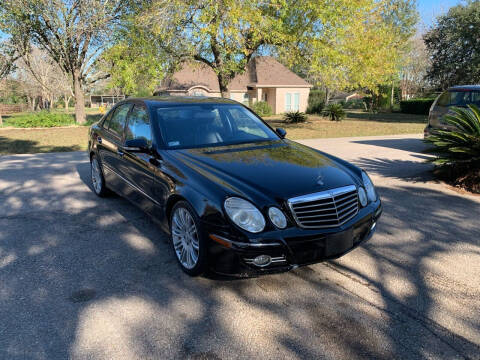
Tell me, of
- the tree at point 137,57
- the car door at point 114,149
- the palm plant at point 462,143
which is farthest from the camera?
the tree at point 137,57

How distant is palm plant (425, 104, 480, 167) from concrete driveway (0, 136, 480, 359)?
1.93m

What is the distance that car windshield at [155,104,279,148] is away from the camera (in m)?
4.24

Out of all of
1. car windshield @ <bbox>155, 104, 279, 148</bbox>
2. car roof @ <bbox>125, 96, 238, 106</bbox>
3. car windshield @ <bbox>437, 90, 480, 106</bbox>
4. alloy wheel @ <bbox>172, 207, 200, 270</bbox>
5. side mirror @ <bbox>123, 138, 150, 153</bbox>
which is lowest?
alloy wheel @ <bbox>172, 207, 200, 270</bbox>

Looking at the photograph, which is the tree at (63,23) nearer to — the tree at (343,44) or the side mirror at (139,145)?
the tree at (343,44)

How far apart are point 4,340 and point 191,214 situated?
163 cm

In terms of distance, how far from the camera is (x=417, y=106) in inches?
1313

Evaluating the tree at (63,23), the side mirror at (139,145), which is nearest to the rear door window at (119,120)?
the side mirror at (139,145)

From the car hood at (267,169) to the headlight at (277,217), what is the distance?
13 cm

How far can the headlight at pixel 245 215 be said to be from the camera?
2980 millimetres

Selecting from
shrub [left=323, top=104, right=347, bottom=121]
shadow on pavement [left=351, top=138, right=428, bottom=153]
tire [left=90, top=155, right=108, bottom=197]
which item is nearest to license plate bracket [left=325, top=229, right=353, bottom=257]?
tire [left=90, top=155, right=108, bottom=197]

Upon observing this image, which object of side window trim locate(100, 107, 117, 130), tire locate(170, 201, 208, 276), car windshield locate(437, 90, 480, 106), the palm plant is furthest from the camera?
car windshield locate(437, 90, 480, 106)

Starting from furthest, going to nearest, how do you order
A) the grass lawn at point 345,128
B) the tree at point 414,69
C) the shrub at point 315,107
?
the tree at point 414,69
the shrub at point 315,107
the grass lawn at point 345,128

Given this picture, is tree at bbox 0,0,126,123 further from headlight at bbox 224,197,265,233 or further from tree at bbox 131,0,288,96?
headlight at bbox 224,197,265,233

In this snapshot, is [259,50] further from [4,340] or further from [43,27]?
[4,340]
